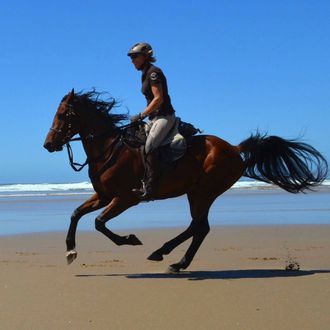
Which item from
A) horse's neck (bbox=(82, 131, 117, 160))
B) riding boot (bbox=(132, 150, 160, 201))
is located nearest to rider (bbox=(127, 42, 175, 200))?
riding boot (bbox=(132, 150, 160, 201))

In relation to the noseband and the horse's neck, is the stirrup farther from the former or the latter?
the noseband

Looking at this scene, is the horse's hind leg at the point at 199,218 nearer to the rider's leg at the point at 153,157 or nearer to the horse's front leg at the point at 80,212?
the rider's leg at the point at 153,157

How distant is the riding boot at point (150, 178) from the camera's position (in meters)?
7.34

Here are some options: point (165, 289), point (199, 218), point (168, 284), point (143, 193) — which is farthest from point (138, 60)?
point (165, 289)

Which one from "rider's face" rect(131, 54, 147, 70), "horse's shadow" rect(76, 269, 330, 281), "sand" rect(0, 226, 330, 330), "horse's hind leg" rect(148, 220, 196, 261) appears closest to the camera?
"sand" rect(0, 226, 330, 330)

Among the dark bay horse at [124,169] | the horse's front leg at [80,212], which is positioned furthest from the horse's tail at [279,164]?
the horse's front leg at [80,212]

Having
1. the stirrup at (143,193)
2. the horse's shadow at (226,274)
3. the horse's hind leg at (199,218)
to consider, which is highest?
the stirrup at (143,193)

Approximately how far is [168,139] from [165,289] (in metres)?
2.09

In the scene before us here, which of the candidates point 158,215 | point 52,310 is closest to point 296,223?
point 158,215

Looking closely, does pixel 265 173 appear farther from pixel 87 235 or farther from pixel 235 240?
pixel 87 235

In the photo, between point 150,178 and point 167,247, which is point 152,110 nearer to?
point 150,178

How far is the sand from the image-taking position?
479cm

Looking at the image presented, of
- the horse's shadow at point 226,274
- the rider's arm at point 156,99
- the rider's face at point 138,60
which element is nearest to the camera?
the horse's shadow at point 226,274

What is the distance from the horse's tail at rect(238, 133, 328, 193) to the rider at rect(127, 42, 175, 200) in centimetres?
138
